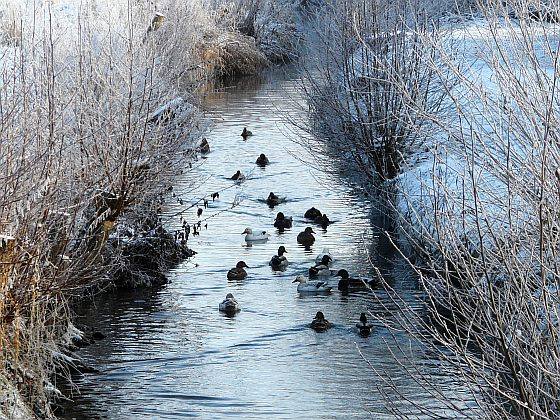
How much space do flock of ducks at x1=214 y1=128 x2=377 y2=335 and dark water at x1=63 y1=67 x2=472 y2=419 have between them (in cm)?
11

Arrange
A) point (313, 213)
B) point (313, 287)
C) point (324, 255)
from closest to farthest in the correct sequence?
point (313, 287)
point (324, 255)
point (313, 213)

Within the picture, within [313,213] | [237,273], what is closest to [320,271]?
[237,273]

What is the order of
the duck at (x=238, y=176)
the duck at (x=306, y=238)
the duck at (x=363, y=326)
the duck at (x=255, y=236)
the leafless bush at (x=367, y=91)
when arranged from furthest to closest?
1. the duck at (x=238, y=176)
2. the leafless bush at (x=367, y=91)
3. the duck at (x=255, y=236)
4. the duck at (x=306, y=238)
5. the duck at (x=363, y=326)

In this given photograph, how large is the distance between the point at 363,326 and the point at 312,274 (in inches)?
85.3

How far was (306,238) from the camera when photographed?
14.0m

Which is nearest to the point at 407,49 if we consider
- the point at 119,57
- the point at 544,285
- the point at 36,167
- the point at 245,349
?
the point at 119,57

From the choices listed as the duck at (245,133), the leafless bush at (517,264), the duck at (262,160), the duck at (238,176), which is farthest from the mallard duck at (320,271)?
the duck at (245,133)

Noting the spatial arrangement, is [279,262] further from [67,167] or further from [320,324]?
[67,167]

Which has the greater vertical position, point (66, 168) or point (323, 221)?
point (66, 168)

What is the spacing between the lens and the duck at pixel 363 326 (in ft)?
34.3

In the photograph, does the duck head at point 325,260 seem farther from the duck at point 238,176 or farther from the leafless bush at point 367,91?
the duck at point 238,176

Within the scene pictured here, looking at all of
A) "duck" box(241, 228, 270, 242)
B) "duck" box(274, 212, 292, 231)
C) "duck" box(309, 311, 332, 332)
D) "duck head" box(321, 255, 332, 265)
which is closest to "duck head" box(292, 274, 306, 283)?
"duck head" box(321, 255, 332, 265)

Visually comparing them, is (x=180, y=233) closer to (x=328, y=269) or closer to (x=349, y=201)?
(x=328, y=269)

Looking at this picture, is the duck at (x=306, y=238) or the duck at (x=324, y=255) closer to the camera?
the duck at (x=324, y=255)
